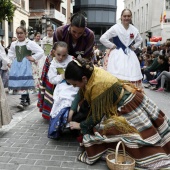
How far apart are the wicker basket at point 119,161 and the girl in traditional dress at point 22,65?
2878mm

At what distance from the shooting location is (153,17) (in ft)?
129

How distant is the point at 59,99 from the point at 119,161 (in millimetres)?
1152

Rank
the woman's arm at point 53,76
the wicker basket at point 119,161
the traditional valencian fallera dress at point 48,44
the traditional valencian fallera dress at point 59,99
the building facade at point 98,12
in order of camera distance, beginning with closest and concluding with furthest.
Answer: the wicker basket at point 119,161 → the traditional valencian fallera dress at point 59,99 → the woman's arm at point 53,76 → the traditional valencian fallera dress at point 48,44 → the building facade at point 98,12

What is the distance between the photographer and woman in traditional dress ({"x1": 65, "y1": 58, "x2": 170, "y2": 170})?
2742 millimetres

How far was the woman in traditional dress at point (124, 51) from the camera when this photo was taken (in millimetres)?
4961

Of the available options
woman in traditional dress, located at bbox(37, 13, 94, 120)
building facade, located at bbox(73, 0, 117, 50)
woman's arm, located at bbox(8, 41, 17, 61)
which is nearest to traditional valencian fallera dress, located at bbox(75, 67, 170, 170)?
woman in traditional dress, located at bbox(37, 13, 94, 120)

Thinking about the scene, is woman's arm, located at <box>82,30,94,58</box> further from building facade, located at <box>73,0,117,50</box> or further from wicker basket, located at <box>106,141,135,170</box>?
building facade, located at <box>73,0,117,50</box>

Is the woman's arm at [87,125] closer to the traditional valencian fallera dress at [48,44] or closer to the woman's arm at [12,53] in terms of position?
the woman's arm at [12,53]

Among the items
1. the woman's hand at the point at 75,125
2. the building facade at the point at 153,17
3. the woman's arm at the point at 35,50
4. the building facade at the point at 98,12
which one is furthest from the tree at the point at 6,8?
the building facade at the point at 98,12

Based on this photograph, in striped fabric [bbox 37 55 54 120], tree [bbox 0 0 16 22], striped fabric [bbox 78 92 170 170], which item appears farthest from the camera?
tree [bbox 0 0 16 22]

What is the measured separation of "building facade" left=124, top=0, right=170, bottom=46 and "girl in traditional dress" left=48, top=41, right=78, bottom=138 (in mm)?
29612

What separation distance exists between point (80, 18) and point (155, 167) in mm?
1956

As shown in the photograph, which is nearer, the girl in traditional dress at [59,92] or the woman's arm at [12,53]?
the girl in traditional dress at [59,92]

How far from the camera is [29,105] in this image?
18.6ft
